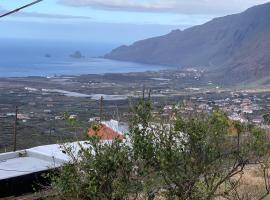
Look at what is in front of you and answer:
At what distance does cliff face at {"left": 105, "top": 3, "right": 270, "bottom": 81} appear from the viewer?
5113 inches

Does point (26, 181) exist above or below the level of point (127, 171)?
below

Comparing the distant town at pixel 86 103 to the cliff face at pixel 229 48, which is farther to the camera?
the cliff face at pixel 229 48

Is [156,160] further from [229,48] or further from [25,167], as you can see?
[229,48]

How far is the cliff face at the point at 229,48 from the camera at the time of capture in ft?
426

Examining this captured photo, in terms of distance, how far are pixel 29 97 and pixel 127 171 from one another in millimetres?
69365

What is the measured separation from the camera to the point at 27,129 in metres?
36.3

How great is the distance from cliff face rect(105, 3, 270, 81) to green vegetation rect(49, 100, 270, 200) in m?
114

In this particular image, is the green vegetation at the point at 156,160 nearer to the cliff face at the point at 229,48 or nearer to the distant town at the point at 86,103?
the distant town at the point at 86,103

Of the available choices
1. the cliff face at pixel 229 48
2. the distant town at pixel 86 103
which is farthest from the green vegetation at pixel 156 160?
the cliff face at pixel 229 48

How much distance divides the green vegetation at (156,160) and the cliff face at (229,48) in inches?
4493

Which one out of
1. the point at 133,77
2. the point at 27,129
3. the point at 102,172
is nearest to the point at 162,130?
the point at 102,172

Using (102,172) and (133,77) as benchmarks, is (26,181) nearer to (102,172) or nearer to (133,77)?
(102,172)

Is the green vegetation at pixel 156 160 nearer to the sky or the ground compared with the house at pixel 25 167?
nearer to the sky

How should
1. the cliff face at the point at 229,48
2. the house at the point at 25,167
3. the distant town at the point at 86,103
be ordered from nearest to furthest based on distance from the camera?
the distant town at the point at 86,103 → the house at the point at 25,167 → the cliff face at the point at 229,48
